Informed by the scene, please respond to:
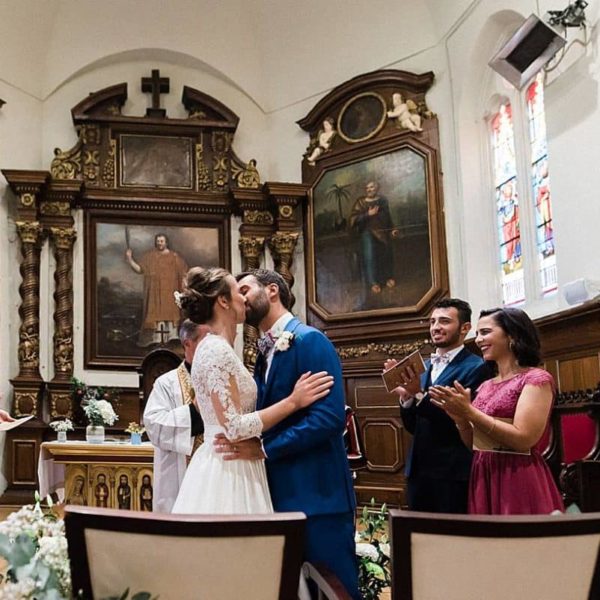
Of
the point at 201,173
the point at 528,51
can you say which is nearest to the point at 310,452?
the point at 528,51

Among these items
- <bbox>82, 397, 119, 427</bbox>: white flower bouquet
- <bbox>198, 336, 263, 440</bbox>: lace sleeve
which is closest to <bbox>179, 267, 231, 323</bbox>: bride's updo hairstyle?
<bbox>198, 336, 263, 440</bbox>: lace sleeve

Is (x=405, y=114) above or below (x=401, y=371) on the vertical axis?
above

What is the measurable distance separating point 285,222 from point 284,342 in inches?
320

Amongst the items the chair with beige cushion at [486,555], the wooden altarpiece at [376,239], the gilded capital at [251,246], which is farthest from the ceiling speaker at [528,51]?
the chair with beige cushion at [486,555]

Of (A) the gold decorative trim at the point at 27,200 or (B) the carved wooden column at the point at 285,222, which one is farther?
(B) the carved wooden column at the point at 285,222

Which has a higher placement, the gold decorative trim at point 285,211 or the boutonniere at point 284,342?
the gold decorative trim at point 285,211

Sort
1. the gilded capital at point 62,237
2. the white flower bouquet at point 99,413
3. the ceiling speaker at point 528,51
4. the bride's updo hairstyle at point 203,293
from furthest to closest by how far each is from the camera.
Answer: the gilded capital at point 62,237
the ceiling speaker at point 528,51
the white flower bouquet at point 99,413
the bride's updo hairstyle at point 203,293

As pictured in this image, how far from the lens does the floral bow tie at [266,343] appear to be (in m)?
2.85

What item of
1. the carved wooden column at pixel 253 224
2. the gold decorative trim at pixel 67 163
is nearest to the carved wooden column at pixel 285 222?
the carved wooden column at pixel 253 224

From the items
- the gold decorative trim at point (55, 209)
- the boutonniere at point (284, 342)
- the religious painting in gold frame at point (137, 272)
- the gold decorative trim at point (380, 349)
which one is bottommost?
the boutonniere at point (284, 342)

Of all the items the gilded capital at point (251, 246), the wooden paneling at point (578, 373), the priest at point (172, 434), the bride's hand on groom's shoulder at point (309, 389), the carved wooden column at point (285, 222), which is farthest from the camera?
the gilded capital at point (251, 246)

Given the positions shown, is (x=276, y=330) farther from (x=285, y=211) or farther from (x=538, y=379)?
(x=285, y=211)

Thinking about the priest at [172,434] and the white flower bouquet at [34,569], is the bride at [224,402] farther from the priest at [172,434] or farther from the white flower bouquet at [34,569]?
the priest at [172,434]

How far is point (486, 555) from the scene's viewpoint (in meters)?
1.49
